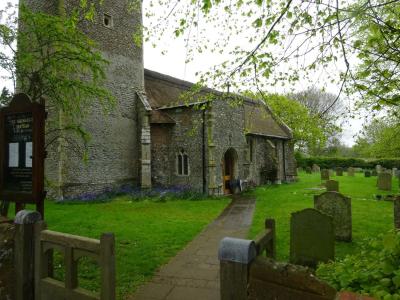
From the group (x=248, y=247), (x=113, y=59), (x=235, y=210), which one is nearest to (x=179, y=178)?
(x=235, y=210)

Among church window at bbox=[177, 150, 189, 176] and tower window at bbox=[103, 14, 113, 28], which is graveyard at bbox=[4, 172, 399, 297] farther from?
tower window at bbox=[103, 14, 113, 28]

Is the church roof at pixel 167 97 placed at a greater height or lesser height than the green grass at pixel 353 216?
greater

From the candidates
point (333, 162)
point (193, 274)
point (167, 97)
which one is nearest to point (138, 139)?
point (167, 97)

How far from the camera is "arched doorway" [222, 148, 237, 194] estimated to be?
17.9 meters

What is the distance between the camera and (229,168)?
Result: 18.2 m

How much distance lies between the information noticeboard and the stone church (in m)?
9.56

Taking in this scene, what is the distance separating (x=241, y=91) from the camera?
6355mm

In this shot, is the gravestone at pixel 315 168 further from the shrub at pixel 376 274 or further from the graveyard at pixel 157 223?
the shrub at pixel 376 274

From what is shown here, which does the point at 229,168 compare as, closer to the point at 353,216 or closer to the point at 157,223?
the point at 353,216

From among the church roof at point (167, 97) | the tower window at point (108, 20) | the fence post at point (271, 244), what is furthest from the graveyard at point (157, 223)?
the tower window at point (108, 20)

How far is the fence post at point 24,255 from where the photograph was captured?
4320 millimetres

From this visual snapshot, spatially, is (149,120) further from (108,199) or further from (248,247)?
(248,247)

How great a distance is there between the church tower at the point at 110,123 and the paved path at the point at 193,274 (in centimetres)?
869

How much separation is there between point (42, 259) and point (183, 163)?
12809 millimetres
